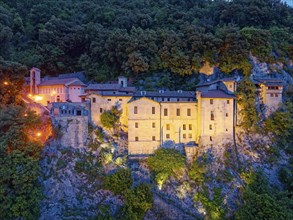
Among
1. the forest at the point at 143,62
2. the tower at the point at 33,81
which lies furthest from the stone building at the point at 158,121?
the tower at the point at 33,81

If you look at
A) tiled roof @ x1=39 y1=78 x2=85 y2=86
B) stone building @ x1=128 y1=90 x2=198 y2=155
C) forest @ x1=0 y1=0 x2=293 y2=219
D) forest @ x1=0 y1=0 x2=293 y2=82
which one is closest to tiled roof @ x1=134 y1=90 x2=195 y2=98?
stone building @ x1=128 y1=90 x2=198 y2=155

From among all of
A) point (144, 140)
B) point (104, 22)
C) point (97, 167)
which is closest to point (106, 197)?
point (97, 167)

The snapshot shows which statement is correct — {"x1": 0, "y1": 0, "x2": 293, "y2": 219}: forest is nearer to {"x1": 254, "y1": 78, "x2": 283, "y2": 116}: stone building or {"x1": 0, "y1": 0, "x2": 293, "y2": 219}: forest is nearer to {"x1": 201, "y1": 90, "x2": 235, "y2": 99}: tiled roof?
{"x1": 254, "y1": 78, "x2": 283, "y2": 116}: stone building

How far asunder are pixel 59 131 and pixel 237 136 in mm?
24861

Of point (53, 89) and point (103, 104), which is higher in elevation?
point (53, 89)

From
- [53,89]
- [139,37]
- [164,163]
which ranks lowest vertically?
[164,163]

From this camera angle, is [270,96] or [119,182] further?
[270,96]

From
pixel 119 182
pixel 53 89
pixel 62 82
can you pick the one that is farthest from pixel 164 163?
pixel 53 89

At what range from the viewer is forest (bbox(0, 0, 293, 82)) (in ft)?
154

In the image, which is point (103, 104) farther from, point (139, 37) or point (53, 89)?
point (139, 37)

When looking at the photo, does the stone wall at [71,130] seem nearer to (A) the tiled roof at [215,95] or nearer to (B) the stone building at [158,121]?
(B) the stone building at [158,121]

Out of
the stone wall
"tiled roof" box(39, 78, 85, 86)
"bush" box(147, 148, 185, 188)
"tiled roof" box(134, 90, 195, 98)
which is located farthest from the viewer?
"tiled roof" box(39, 78, 85, 86)

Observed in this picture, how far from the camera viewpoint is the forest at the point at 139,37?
46.9 meters

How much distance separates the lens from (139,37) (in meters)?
48.4
